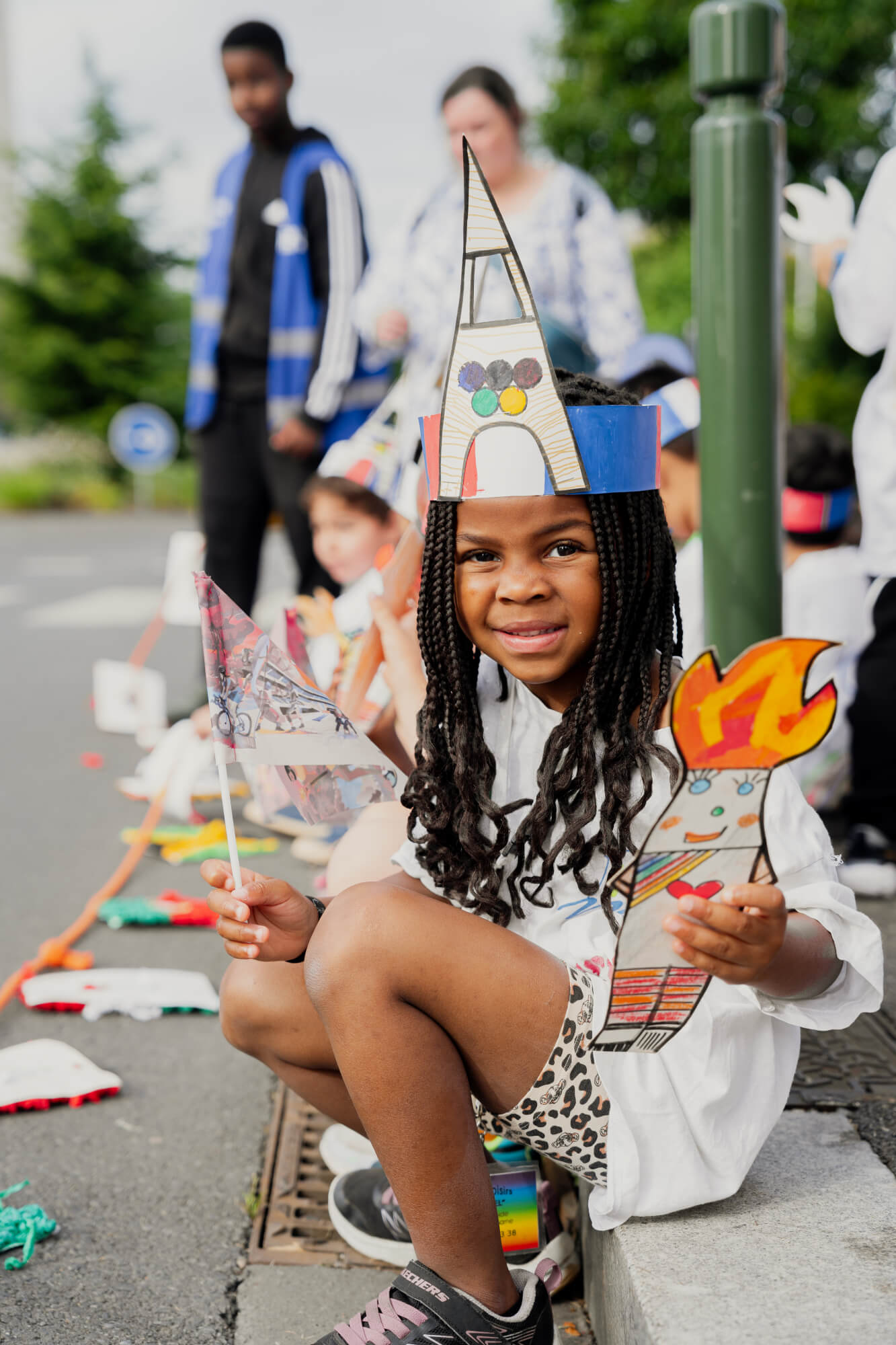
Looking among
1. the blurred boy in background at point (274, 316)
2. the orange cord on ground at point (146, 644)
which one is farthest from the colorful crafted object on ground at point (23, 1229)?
the orange cord on ground at point (146, 644)

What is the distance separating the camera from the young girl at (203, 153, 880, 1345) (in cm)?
159

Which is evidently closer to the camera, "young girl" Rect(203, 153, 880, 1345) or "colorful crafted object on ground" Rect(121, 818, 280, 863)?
"young girl" Rect(203, 153, 880, 1345)

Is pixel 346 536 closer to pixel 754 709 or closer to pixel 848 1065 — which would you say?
pixel 848 1065

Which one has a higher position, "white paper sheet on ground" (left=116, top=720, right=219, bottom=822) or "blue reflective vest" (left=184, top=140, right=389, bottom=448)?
"blue reflective vest" (left=184, top=140, right=389, bottom=448)

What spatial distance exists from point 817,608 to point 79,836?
2.16 metres

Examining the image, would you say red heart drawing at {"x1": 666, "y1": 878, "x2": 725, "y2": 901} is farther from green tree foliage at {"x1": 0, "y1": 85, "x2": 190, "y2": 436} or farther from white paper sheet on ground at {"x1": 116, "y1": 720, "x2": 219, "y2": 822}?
green tree foliage at {"x1": 0, "y1": 85, "x2": 190, "y2": 436}

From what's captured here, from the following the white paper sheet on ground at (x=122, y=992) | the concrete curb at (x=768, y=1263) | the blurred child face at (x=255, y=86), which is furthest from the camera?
the blurred child face at (x=255, y=86)

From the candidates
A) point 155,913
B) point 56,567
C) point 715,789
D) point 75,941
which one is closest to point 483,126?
point 155,913

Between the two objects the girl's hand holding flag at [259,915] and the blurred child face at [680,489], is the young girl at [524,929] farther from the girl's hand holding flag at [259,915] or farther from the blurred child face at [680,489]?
the blurred child face at [680,489]

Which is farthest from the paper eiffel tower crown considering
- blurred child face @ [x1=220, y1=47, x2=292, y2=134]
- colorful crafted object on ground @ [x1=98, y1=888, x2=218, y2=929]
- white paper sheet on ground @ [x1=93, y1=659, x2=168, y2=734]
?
white paper sheet on ground @ [x1=93, y1=659, x2=168, y2=734]

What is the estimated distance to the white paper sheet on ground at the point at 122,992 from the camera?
277 centimetres

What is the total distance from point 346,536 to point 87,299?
95.1 feet

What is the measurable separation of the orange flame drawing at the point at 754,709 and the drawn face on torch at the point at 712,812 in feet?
0.05

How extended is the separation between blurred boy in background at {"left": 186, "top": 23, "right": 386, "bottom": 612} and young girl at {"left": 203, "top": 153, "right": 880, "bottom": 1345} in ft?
9.15
